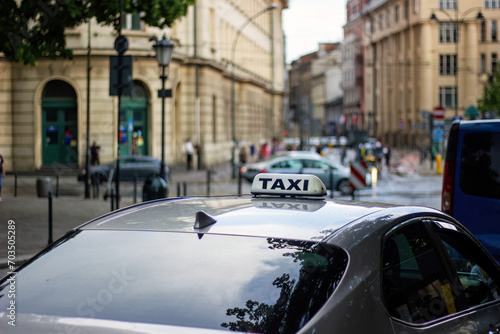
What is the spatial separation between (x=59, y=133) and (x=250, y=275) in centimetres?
3857

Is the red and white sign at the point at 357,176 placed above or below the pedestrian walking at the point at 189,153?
below

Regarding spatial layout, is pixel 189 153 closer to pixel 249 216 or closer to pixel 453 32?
pixel 249 216

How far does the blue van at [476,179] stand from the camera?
800cm

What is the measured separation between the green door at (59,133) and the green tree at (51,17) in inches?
823

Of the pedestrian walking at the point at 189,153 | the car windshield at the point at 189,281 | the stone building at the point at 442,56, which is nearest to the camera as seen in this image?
the car windshield at the point at 189,281

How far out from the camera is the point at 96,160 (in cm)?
3931

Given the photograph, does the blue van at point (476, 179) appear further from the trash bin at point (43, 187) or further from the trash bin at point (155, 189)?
the trash bin at point (43, 187)

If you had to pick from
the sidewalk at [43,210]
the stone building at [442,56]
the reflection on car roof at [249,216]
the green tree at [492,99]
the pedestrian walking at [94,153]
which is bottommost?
the sidewalk at [43,210]

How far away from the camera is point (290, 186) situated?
4.09 metres

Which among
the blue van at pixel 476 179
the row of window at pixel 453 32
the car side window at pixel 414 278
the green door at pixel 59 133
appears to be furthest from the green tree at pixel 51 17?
the row of window at pixel 453 32

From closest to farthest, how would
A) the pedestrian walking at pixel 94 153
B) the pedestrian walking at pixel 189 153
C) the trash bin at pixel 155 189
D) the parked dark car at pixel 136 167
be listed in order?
1. the trash bin at pixel 155 189
2. the parked dark car at pixel 136 167
3. the pedestrian walking at pixel 94 153
4. the pedestrian walking at pixel 189 153

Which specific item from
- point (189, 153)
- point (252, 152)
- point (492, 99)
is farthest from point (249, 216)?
point (492, 99)

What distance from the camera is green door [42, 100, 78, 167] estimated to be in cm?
4022

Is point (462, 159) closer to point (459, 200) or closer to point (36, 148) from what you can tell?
point (459, 200)
